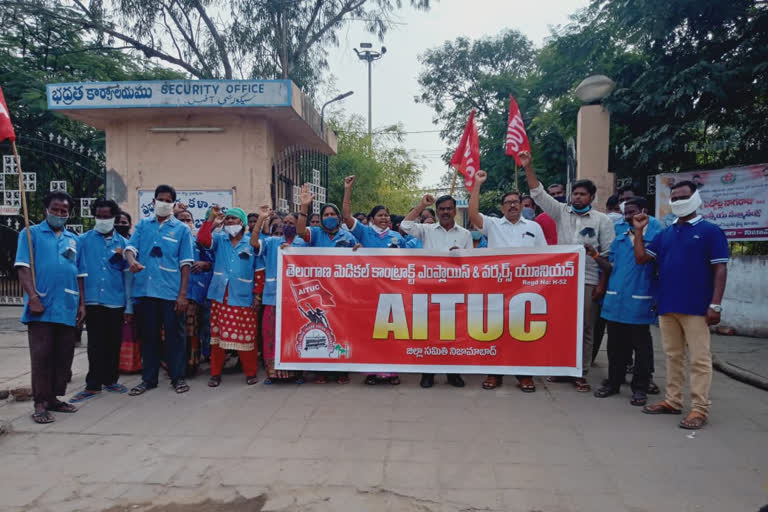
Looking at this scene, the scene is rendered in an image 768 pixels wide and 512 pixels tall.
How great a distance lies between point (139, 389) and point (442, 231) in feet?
10.8

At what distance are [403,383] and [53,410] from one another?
310 centimetres

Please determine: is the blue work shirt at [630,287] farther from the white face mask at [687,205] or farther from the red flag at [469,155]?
the red flag at [469,155]

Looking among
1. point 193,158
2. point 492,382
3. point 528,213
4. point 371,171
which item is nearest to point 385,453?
point 492,382

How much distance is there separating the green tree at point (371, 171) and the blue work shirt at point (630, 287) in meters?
18.2

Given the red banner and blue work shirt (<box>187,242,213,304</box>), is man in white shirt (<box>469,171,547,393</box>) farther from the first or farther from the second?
blue work shirt (<box>187,242,213,304</box>)

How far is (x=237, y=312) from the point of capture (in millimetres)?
5590

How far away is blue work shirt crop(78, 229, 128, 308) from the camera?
206 inches

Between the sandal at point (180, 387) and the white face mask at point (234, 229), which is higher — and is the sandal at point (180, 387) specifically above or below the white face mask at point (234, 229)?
below

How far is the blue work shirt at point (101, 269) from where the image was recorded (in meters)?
5.24

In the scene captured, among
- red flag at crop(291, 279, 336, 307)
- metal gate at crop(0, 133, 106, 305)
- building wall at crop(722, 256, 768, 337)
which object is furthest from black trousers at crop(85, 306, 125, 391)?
building wall at crop(722, 256, 768, 337)

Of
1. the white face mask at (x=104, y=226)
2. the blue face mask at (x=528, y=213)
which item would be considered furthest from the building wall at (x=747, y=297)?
the white face mask at (x=104, y=226)

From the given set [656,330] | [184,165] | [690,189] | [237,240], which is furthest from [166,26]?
[690,189]

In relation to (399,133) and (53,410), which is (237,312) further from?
(399,133)

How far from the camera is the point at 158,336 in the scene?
5488 millimetres
